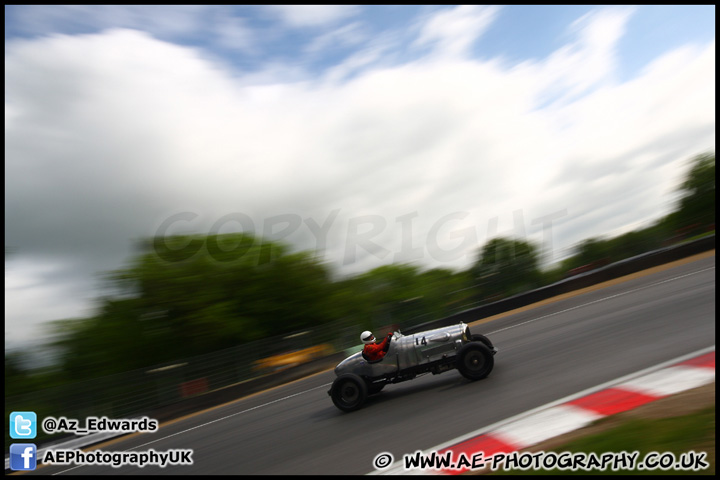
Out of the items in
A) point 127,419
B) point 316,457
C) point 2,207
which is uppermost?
point 2,207

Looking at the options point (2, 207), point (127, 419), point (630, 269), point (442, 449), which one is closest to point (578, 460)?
point (442, 449)

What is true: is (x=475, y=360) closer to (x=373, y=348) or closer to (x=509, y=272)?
(x=373, y=348)

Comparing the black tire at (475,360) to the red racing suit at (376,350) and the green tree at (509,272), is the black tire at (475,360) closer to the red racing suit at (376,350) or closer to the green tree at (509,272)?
the red racing suit at (376,350)

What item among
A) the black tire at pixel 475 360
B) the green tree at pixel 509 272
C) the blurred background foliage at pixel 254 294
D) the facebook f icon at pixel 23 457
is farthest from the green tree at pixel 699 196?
the facebook f icon at pixel 23 457

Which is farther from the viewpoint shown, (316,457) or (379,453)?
A: (316,457)

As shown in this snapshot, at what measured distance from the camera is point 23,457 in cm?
670

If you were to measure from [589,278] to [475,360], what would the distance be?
9.71 meters

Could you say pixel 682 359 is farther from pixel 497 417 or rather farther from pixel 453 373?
pixel 453 373

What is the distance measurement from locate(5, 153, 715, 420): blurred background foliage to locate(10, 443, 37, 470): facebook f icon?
32.7ft

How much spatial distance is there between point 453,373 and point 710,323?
3.59 meters

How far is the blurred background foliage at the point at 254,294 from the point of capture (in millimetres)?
17188

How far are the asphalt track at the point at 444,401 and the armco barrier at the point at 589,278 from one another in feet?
13.9

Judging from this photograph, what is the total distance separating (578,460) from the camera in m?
4.12

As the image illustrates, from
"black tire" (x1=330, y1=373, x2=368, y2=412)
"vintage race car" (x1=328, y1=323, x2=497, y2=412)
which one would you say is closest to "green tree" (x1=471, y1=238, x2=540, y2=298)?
"vintage race car" (x1=328, y1=323, x2=497, y2=412)
